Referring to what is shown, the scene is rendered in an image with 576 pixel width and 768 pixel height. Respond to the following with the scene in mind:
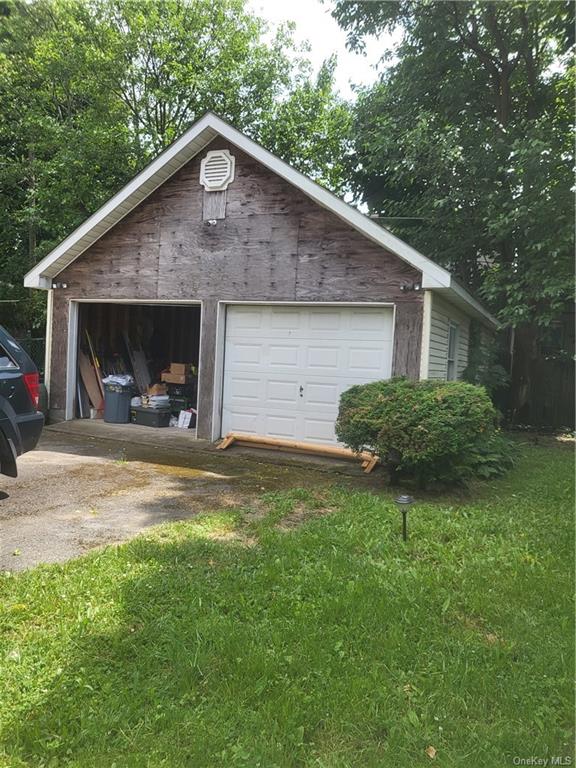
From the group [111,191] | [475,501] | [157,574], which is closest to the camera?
[157,574]

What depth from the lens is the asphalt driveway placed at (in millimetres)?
4773

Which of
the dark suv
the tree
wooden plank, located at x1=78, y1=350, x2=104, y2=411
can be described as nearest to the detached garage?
wooden plank, located at x1=78, y1=350, x2=104, y2=411

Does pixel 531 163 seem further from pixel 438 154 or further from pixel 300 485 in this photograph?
pixel 300 485

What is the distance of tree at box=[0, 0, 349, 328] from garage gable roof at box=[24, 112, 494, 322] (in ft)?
24.5

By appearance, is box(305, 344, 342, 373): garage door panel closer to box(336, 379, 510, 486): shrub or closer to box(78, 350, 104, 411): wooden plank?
box(336, 379, 510, 486): shrub

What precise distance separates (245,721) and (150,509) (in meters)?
3.48

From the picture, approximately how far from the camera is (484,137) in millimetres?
13391

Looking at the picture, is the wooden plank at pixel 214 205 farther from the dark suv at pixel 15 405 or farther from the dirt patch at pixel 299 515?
the dirt patch at pixel 299 515

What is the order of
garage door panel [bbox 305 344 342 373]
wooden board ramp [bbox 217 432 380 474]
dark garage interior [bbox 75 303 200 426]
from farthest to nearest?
dark garage interior [bbox 75 303 200 426], garage door panel [bbox 305 344 342 373], wooden board ramp [bbox 217 432 380 474]

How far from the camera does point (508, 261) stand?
14.1 m

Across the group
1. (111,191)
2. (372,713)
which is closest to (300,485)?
(372,713)

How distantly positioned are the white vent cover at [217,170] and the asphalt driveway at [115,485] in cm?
431

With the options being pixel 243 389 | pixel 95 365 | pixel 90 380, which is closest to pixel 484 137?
pixel 243 389

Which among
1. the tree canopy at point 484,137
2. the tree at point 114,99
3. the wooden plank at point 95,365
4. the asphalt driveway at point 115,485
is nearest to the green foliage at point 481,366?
the tree canopy at point 484,137
